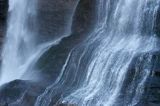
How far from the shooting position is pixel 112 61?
2078 centimetres

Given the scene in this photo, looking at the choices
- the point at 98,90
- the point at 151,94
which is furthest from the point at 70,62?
the point at 151,94

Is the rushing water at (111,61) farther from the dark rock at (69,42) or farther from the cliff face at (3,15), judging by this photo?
the cliff face at (3,15)

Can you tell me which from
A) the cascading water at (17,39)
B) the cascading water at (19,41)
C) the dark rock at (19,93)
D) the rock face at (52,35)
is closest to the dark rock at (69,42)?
the rock face at (52,35)

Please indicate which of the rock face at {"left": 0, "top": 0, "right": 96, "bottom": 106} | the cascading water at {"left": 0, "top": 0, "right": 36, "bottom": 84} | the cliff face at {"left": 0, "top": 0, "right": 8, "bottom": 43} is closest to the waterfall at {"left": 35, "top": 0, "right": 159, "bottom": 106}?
the rock face at {"left": 0, "top": 0, "right": 96, "bottom": 106}

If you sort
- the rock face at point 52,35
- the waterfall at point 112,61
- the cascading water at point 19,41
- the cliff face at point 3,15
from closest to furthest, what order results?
1. the waterfall at point 112,61
2. the rock face at point 52,35
3. the cliff face at point 3,15
4. the cascading water at point 19,41

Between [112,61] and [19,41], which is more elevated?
[19,41]

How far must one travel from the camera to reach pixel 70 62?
22.7 metres

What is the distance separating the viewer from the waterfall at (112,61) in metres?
19.2

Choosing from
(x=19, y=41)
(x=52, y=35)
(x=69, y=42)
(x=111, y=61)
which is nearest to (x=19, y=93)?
(x=69, y=42)

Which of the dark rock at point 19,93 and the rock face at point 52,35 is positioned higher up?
the rock face at point 52,35

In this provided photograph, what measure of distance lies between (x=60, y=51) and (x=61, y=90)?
10.4ft

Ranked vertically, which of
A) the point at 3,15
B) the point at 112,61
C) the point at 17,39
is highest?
the point at 3,15

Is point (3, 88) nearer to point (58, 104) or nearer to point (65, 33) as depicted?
point (58, 104)

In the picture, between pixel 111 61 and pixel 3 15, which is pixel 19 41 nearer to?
pixel 3 15
